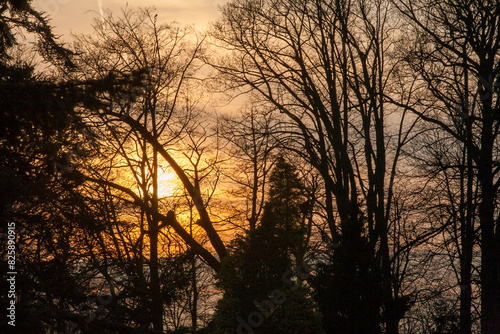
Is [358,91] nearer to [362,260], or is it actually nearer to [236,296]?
[362,260]

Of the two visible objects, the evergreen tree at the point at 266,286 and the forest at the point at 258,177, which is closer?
the forest at the point at 258,177

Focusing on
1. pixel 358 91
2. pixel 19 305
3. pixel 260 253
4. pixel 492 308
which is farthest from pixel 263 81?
pixel 19 305

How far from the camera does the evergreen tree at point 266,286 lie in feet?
59.6

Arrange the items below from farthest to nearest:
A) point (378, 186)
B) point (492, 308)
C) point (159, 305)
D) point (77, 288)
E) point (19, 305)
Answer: point (378, 186) < point (492, 308) < point (159, 305) < point (77, 288) < point (19, 305)

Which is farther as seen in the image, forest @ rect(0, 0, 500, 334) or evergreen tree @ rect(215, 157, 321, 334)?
evergreen tree @ rect(215, 157, 321, 334)

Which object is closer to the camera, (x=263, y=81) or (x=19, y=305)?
(x=19, y=305)

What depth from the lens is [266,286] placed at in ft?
61.4

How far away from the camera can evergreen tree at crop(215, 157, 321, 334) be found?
1816cm

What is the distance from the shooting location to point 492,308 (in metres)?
17.0

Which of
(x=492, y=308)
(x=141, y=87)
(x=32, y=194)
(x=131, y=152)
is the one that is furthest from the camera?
(x=131, y=152)

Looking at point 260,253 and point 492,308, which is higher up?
point 260,253

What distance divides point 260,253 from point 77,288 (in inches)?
388

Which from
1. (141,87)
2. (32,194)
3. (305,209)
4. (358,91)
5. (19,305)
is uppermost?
(358,91)

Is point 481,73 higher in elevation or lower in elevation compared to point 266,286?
higher
